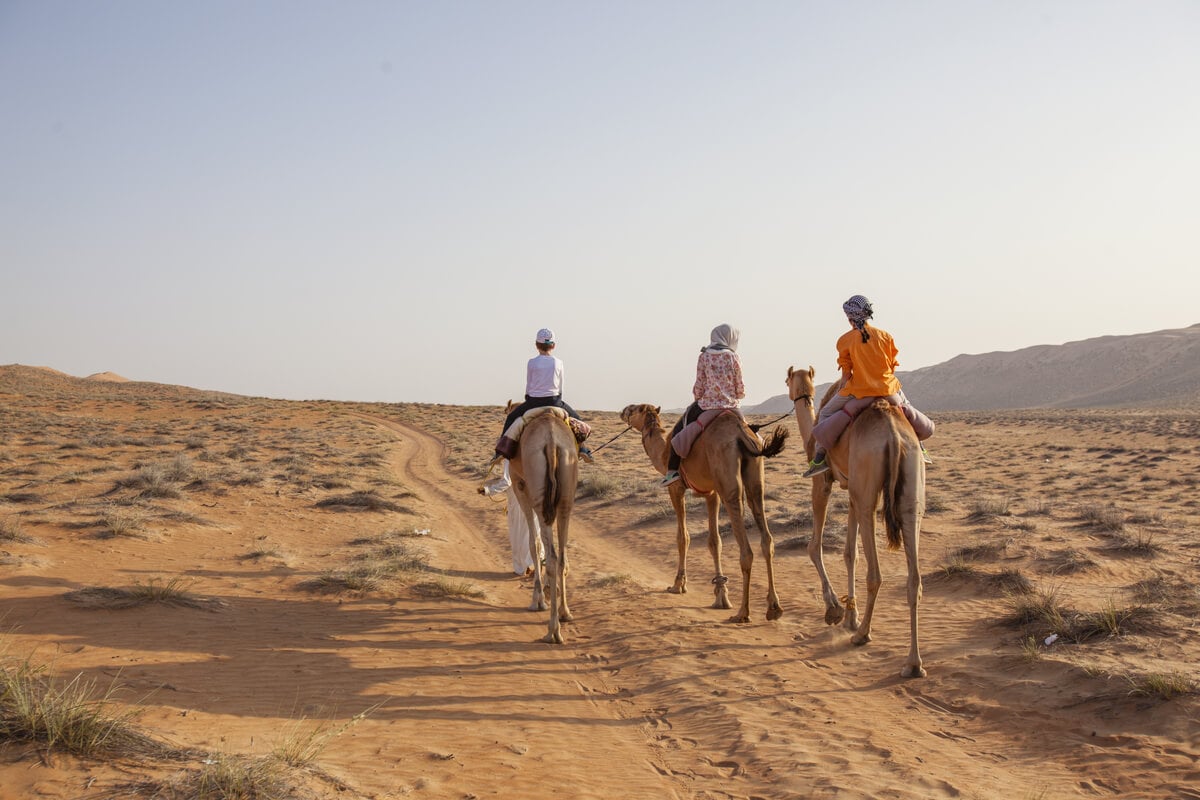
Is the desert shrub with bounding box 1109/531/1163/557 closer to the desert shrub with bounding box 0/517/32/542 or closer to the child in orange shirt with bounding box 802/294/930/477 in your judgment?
the child in orange shirt with bounding box 802/294/930/477

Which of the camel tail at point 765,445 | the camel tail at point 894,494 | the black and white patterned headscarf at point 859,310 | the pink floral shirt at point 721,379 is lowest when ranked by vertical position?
the camel tail at point 894,494

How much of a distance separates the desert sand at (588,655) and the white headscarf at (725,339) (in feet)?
12.4

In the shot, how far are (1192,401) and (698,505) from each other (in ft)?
303

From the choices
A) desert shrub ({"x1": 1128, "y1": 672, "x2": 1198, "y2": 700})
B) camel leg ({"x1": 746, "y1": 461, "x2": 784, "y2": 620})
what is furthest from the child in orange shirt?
desert shrub ({"x1": 1128, "y1": 672, "x2": 1198, "y2": 700})

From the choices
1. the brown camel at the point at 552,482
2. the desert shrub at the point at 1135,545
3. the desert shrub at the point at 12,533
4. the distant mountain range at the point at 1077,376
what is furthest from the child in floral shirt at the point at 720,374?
the distant mountain range at the point at 1077,376

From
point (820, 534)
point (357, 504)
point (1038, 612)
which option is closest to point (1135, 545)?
point (1038, 612)

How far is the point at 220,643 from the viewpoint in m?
9.47

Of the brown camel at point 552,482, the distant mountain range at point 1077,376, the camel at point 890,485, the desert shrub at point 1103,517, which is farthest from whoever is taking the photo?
the distant mountain range at point 1077,376

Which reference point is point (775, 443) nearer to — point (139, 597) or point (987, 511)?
point (139, 597)

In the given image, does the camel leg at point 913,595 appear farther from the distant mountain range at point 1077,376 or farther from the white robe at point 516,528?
the distant mountain range at point 1077,376

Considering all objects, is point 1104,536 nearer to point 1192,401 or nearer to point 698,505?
point 698,505

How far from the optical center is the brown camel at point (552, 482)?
10.2 metres

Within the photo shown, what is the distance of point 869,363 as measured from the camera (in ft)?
31.1

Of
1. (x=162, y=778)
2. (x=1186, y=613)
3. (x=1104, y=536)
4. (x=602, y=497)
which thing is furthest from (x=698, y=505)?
(x=162, y=778)
